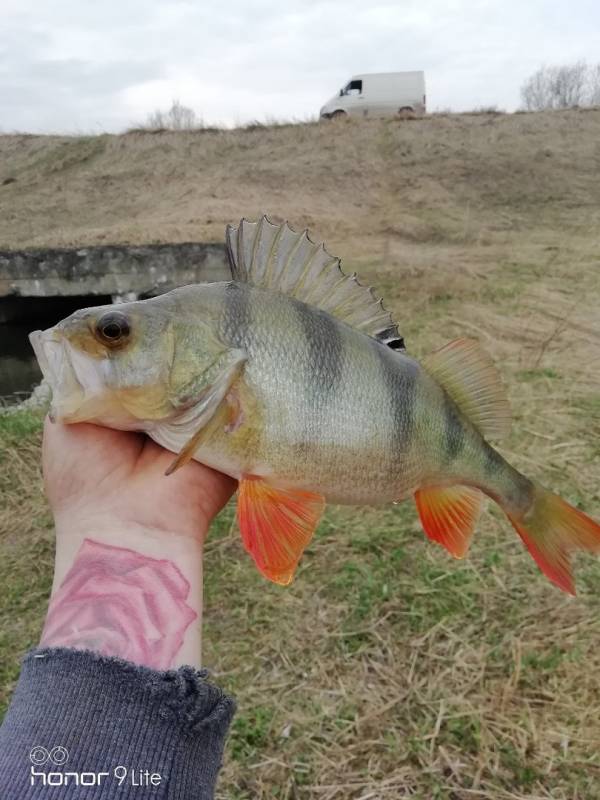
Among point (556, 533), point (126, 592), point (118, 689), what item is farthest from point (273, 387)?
point (556, 533)

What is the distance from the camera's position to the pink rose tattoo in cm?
138

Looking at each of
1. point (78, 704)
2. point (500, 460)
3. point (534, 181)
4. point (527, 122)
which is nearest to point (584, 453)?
point (500, 460)

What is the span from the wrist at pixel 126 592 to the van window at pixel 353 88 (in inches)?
1152

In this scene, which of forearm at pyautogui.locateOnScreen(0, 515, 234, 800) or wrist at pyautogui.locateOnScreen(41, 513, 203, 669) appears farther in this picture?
wrist at pyautogui.locateOnScreen(41, 513, 203, 669)

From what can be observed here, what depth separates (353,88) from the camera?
2777 cm

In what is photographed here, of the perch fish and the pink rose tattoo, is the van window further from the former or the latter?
the pink rose tattoo

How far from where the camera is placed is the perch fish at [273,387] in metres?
1.53

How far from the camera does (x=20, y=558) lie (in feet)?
12.6

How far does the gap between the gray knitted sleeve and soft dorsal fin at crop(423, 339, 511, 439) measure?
0.98 metres

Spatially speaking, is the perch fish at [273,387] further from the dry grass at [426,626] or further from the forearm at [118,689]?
the dry grass at [426,626]

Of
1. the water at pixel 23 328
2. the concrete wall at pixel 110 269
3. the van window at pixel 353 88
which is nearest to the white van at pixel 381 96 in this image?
the van window at pixel 353 88

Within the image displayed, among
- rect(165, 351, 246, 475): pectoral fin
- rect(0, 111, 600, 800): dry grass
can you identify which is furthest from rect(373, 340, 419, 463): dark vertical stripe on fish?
rect(0, 111, 600, 800): dry grass

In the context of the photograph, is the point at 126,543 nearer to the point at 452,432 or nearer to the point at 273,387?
the point at 273,387

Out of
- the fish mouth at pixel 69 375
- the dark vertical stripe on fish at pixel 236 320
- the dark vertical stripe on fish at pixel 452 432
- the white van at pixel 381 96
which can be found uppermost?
the white van at pixel 381 96
